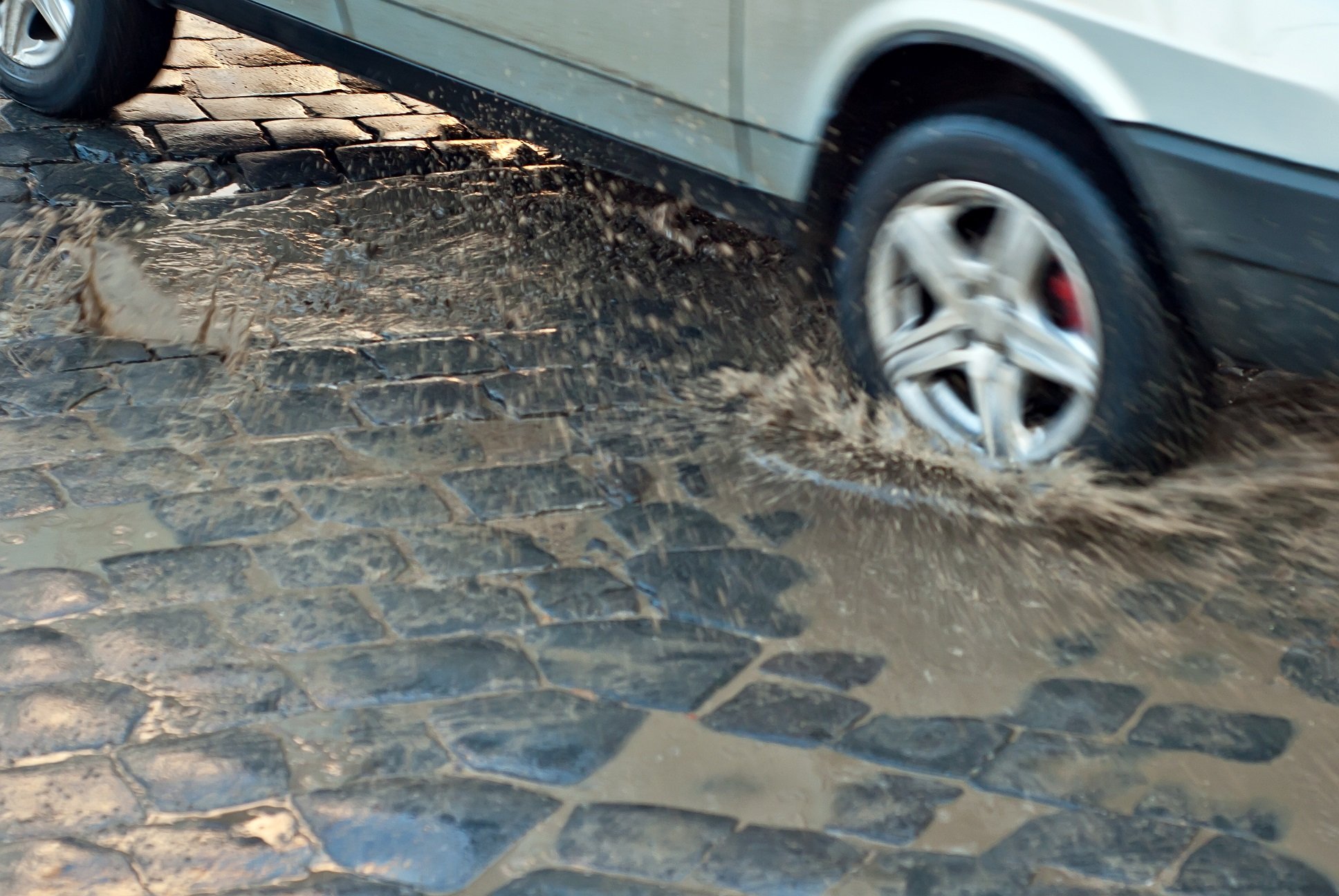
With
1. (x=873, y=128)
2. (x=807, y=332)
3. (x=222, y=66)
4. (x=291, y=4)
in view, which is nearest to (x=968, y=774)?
(x=873, y=128)

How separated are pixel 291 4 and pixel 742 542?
2392 mm

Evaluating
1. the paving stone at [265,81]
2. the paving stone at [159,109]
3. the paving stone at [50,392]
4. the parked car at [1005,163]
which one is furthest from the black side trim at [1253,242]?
the paving stone at [265,81]

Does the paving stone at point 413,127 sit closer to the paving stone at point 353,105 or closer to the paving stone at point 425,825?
the paving stone at point 353,105

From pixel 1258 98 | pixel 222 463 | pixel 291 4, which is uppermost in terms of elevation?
pixel 1258 98

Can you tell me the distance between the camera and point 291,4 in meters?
4.42

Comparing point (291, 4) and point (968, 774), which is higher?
point (291, 4)

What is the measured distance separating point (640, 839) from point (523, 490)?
3.85 ft

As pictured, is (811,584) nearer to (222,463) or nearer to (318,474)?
(318,474)

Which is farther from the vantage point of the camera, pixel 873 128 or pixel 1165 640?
pixel 873 128

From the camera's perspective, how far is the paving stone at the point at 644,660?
2656 millimetres

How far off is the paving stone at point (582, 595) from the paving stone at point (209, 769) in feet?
2.06

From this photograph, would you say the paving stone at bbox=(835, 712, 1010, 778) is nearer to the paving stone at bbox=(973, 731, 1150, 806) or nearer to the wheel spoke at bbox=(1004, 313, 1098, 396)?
the paving stone at bbox=(973, 731, 1150, 806)

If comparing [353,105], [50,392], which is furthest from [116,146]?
[50,392]

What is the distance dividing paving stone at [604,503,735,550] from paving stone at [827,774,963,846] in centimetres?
81
